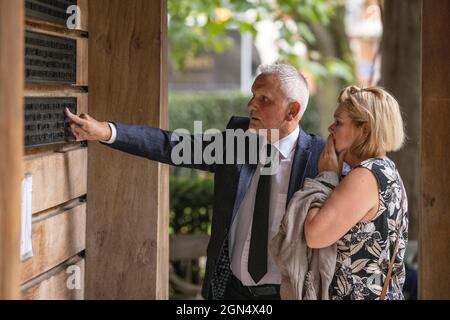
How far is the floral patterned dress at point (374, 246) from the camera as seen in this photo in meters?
3.12

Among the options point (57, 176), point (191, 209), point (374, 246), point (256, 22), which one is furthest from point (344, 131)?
point (256, 22)

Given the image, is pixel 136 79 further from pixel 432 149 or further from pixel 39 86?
pixel 432 149

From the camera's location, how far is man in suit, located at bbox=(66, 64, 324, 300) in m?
3.54

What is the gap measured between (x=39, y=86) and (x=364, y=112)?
120 cm

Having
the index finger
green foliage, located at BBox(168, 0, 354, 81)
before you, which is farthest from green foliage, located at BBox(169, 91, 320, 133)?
the index finger

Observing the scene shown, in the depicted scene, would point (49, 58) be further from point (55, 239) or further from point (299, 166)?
point (299, 166)

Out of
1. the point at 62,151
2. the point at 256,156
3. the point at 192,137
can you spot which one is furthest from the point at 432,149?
the point at 62,151

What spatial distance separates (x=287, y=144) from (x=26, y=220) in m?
1.30

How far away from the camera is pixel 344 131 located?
3.25m

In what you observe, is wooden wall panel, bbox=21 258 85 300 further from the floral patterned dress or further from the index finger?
the floral patterned dress

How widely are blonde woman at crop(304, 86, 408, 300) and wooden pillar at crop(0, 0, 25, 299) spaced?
133cm

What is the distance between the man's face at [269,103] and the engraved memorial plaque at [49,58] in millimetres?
786

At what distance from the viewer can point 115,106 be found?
3.49 m

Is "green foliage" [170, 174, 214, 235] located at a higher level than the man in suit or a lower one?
lower
